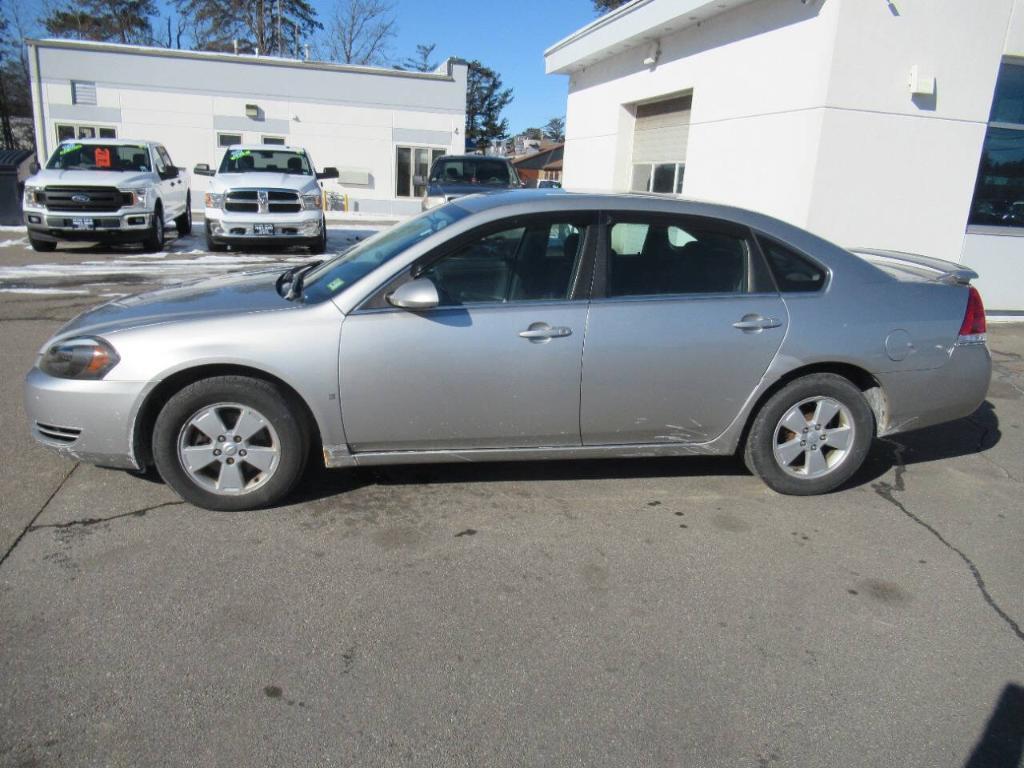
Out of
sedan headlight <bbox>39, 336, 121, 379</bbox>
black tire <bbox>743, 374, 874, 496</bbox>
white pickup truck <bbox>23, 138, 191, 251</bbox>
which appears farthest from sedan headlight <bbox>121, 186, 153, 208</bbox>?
black tire <bbox>743, 374, 874, 496</bbox>

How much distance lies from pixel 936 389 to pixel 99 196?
13.1 metres

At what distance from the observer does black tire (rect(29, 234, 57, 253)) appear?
529 inches

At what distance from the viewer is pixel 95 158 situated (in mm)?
13680

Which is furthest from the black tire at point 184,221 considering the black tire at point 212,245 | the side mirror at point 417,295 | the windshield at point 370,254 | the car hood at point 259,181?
the side mirror at point 417,295

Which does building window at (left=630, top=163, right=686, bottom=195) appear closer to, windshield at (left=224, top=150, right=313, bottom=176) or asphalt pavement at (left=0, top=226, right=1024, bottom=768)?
windshield at (left=224, top=150, right=313, bottom=176)

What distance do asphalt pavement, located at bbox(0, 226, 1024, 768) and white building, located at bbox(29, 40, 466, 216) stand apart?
23.9 metres

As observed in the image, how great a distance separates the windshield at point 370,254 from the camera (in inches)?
153

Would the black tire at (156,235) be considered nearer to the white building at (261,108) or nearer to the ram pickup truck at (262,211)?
the ram pickup truck at (262,211)

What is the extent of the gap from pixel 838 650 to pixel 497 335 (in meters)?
2.04

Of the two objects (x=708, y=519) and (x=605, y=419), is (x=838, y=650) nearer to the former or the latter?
(x=708, y=519)

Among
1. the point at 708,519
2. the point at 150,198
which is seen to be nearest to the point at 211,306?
the point at 708,519

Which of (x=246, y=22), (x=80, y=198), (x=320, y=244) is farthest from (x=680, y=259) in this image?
(x=246, y=22)

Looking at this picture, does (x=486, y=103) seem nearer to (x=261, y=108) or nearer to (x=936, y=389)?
(x=261, y=108)

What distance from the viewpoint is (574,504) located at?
4.09m
